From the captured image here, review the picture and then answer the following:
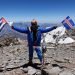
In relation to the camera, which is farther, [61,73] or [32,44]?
[32,44]

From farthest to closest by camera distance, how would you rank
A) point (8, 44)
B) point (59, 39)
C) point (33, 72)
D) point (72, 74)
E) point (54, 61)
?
point (59, 39), point (8, 44), point (54, 61), point (33, 72), point (72, 74)

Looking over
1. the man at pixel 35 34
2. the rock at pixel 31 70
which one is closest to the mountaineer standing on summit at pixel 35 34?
the man at pixel 35 34

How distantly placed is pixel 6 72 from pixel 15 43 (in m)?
14.1

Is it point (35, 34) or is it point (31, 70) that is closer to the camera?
point (31, 70)

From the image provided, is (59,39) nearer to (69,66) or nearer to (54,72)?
(69,66)

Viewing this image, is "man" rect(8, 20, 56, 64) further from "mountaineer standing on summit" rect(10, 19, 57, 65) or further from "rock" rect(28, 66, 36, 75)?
"rock" rect(28, 66, 36, 75)

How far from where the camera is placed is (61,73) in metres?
12.8

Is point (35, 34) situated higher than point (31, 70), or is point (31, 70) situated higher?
point (35, 34)

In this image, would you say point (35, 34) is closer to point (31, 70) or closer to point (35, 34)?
point (35, 34)

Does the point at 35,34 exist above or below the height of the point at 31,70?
above

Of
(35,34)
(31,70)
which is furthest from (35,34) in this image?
(31,70)

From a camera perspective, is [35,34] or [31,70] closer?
[31,70]

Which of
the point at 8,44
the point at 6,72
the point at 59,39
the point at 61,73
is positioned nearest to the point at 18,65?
the point at 6,72

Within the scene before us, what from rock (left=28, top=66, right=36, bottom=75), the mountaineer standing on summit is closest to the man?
the mountaineer standing on summit
